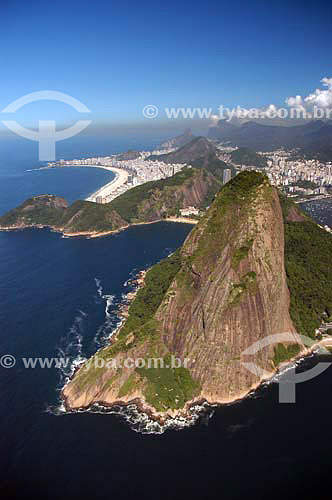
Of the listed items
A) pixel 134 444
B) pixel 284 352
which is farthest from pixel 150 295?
pixel 134 444

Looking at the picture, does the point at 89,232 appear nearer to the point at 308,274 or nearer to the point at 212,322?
the point at 308,274

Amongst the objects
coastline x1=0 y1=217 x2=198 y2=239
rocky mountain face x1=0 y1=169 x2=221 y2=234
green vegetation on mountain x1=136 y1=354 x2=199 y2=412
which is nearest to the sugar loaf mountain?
green vegetation on mountain x1=136 y1=354 x2=199 y2=412

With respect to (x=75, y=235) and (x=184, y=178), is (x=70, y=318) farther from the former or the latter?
(x=184, y=178)

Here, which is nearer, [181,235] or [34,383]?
[34,383]

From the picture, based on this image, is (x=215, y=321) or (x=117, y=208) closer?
(x=215, y=321)

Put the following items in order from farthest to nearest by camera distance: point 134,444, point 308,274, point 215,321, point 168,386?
point 308,274 < point 215,321 < point 168,386 < point 134,444

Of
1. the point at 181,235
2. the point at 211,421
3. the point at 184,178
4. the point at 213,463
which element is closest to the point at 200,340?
the point at 211,421
